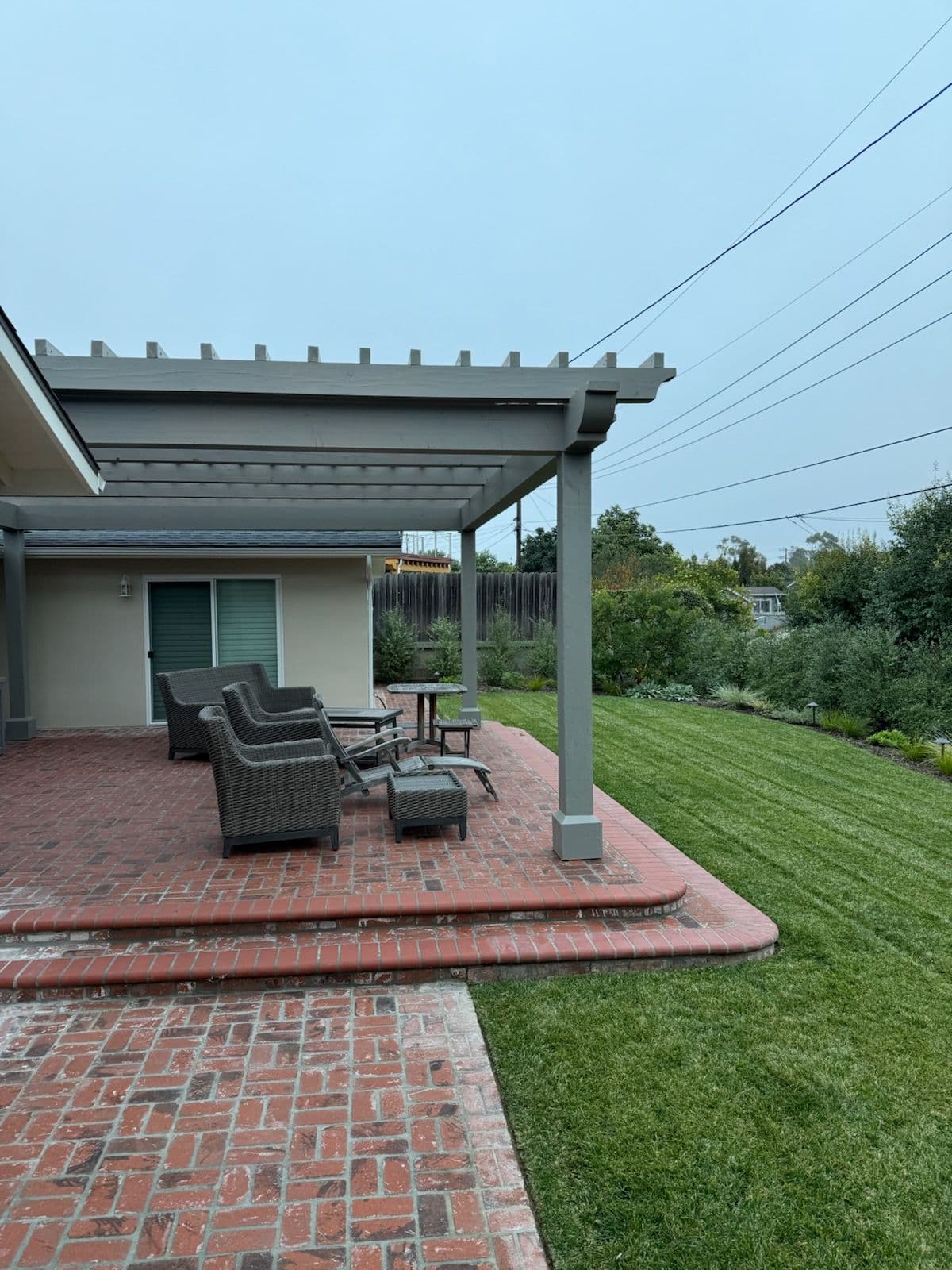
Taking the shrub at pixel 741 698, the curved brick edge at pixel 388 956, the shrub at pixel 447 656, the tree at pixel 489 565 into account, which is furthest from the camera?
the tree at pixel 489 565

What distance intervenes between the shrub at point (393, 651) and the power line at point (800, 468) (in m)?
10.3

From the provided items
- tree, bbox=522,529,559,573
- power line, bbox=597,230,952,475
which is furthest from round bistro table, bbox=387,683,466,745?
tree, bbox=522,529,559,573

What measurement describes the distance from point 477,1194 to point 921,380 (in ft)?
88.2

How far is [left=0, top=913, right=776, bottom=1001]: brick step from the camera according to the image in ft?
12.5

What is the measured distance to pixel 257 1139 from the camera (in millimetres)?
2744

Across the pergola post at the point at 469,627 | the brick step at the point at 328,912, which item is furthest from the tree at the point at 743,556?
the brick step at the point at 328,912

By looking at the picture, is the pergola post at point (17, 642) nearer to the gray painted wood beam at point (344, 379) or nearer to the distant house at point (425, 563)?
the gray painted wood beam at point (344, 379)

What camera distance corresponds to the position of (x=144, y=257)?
1817cm

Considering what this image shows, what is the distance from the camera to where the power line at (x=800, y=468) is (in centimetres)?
1523

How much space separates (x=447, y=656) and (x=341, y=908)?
38.8ft

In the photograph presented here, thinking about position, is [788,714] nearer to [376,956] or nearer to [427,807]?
[427,807]

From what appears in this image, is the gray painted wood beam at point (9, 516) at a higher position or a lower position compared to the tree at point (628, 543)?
lower

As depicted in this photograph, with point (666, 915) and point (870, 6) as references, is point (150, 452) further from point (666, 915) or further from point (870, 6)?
point (870, 6)

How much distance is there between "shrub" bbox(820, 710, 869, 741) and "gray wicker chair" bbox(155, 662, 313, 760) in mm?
7024
